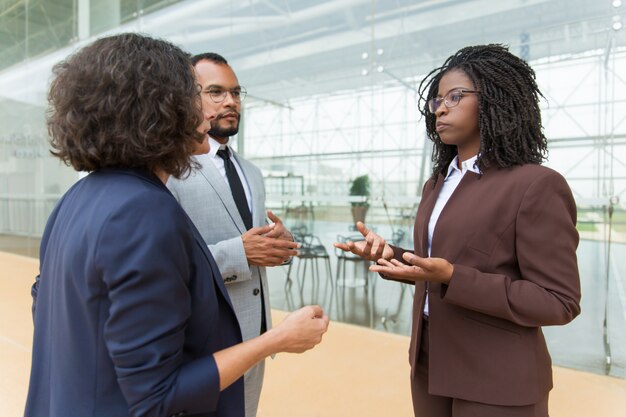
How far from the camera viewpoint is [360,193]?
4.06m

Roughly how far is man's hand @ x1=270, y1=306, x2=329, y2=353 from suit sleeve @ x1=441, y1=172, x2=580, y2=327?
0.34 meters

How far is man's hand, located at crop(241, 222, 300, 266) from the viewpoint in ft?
4.66

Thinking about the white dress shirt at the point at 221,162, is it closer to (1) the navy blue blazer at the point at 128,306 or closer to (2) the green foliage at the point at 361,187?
(1) the navy blue blazer at the point at 128,306

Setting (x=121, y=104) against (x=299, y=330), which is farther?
(x=299, y=330)

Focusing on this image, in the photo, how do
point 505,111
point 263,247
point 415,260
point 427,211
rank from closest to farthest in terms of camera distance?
1. point 415,260
2. point 505,111
3. point 427,211
4. point 263,247

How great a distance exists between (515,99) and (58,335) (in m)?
1.12

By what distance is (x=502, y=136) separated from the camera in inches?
44.0

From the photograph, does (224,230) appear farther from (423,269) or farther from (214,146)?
(423,269)

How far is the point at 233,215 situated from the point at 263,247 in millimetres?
171

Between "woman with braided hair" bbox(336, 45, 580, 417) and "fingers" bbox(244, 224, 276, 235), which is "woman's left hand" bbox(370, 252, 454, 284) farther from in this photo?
"fingers" bbox(244, 224, 276, 235)

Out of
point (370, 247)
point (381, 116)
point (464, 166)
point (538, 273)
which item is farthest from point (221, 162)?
point (381, 116)

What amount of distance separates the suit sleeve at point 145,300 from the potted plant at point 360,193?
3.34m

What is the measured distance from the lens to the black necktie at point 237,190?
1.61m

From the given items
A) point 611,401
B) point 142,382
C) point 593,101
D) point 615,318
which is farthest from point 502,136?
point 615,318
